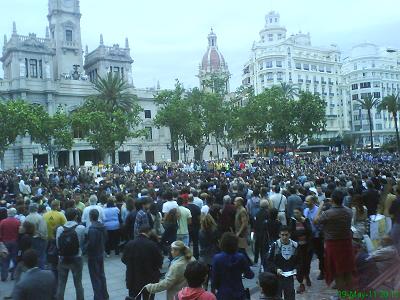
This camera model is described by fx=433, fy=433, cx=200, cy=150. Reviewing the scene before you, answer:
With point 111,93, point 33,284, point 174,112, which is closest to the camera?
point 33,284

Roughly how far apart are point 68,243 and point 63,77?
50613 mm

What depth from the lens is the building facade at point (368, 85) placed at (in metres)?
91.0

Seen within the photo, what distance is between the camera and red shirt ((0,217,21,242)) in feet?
29.4

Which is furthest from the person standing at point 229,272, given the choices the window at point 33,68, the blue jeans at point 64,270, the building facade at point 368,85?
the building facade at point 368,85

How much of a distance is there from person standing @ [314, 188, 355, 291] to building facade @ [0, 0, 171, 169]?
47.1m

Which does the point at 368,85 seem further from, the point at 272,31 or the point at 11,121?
the point at 11,121

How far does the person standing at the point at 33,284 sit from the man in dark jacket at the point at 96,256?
7.23 ft

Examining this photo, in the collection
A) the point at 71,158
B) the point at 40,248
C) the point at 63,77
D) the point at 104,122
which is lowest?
the point at 40,248

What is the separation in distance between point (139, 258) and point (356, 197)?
444cm

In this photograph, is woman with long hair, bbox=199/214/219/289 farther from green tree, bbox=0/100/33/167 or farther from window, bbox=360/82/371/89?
window, bbox=360/82/371/89

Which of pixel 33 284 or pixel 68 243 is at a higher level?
pixel 68 243

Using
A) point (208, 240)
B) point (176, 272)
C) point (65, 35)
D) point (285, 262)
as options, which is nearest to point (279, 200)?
point (208, 240)

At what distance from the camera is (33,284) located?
5.16m

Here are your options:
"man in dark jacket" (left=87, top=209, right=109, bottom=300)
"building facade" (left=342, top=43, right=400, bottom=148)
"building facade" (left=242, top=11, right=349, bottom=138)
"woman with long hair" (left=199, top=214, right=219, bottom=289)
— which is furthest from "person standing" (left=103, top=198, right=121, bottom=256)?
"building facade" (left=342, top=43, right=400, bottom=148)
